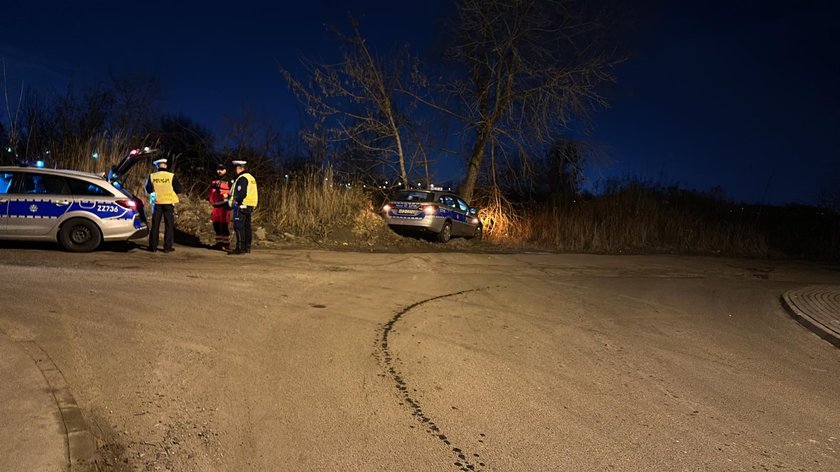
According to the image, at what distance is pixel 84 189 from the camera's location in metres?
11.7

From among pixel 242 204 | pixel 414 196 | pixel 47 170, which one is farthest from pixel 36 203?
pixel 414 196

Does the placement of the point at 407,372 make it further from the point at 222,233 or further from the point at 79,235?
the point at 222,233

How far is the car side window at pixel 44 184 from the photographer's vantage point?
37.4ft

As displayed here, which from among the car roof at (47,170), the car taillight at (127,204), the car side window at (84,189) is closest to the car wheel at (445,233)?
the car taillight at (127,204)

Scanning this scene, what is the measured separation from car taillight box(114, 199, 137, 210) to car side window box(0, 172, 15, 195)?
1.84 m

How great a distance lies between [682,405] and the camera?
5.34m

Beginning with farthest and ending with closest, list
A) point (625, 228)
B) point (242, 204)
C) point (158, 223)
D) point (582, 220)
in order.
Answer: point (625, 228) < point (582, 220) < point (242, 204) < point (158, 223)

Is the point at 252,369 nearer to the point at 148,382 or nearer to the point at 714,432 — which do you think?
the point at 148,382

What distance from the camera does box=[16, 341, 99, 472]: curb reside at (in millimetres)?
3656

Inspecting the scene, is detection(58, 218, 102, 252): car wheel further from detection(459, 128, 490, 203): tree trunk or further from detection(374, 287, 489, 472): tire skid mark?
detection(459, 128, 490, 203): tree trunk

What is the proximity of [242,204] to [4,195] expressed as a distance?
4200mm

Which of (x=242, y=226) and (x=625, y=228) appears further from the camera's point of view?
(x=625, y=228)

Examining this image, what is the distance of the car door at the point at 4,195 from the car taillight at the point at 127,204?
6.04ft

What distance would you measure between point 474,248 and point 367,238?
3683 mm
